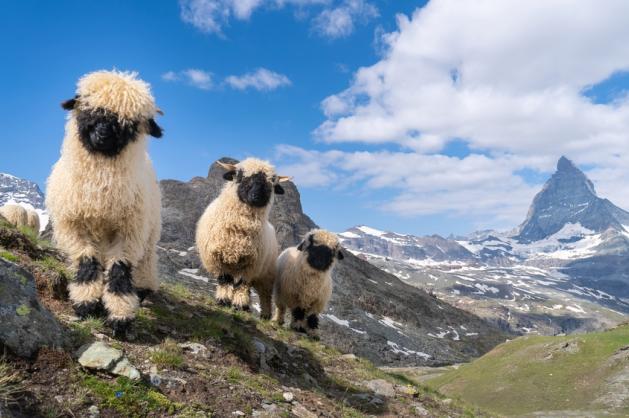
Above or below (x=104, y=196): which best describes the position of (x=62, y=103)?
above

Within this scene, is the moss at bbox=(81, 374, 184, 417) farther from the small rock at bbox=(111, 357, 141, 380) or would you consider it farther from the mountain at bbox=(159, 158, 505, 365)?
the mountain at bbox=(159, 158, 505, 365)

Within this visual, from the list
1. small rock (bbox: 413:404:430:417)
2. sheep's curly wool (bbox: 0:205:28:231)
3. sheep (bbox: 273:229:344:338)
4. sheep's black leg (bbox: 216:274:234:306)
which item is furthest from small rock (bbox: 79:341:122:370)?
sheep's curly wool (bbox: 0:205:28:231)

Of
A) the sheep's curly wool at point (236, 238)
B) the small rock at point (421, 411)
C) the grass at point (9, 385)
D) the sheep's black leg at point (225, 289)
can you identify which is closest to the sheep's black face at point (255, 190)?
the sheep's curly wool at point (236, 238)

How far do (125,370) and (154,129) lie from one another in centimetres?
434

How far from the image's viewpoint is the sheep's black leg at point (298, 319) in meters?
16.8

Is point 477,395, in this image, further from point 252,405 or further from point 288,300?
point 252,405

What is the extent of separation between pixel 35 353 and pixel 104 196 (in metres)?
3.01

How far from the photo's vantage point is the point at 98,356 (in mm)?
6551

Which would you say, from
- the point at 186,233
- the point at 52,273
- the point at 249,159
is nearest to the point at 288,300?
the point at 249,159

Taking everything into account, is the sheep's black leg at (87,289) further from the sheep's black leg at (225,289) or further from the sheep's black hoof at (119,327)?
the sheep's black leg at (225,289)

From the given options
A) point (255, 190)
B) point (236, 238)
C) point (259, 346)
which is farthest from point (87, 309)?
point (255, 190)

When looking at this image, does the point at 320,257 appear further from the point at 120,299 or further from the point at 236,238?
the point at 120,299

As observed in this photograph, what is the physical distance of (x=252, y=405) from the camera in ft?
24.4

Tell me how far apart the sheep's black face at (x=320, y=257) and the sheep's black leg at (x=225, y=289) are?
12.4 ft
